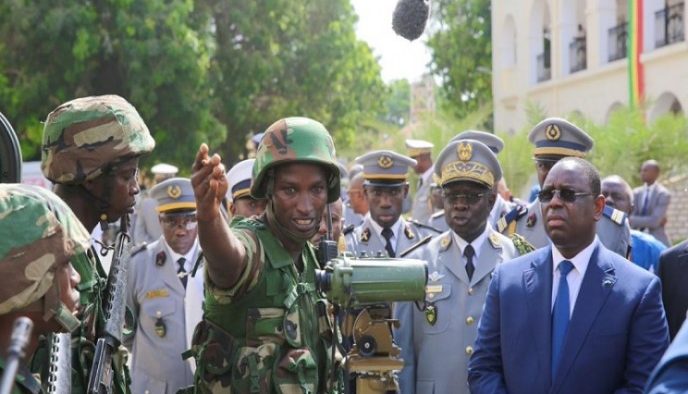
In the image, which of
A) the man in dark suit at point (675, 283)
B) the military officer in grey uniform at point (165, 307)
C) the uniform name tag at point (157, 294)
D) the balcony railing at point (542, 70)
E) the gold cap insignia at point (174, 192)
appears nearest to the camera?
the man in dark suit at point (675, 283)

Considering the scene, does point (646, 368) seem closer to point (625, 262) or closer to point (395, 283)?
point (625, 262)

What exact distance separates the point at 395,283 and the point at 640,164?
55.3 feet

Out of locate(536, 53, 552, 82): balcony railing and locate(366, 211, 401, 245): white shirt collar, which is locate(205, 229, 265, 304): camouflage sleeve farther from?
locate(536, 53, 552, 82): balcony railing

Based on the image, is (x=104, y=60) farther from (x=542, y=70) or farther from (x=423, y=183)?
(x=542, y=70)

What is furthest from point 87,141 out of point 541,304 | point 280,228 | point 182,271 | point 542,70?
point 542,70

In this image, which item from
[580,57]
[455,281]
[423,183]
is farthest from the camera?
[580,57]

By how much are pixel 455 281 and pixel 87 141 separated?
2525 millimetres

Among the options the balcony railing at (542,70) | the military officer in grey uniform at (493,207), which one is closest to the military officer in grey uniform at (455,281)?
the military officer in grey uniform at (493,207)

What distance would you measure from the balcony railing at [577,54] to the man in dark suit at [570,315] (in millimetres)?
26361

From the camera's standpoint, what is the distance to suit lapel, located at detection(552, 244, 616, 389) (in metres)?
5.05

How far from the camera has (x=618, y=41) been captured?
94.9 ft

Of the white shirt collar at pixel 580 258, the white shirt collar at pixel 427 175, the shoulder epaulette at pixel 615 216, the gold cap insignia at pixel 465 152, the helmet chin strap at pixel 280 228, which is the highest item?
the gold cap insignia at pixel 465 152

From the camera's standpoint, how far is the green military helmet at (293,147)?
4328 millimetres

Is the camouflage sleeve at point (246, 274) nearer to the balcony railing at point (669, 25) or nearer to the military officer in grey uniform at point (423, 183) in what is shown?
the military officer in grey uniform at point (423, 183)
